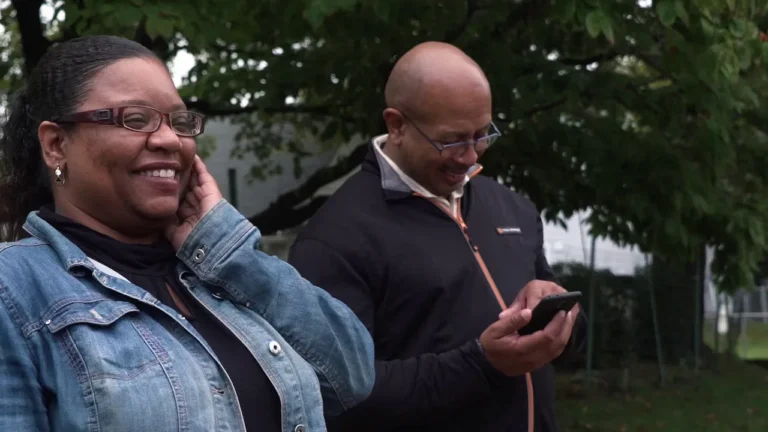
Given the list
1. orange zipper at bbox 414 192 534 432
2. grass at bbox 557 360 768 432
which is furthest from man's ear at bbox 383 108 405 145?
grass at bbox 557 360 768 432

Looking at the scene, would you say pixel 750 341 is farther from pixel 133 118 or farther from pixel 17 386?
pixel 17 386

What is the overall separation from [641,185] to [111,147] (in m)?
5.05

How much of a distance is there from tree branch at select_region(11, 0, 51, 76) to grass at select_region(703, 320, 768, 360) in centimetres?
947

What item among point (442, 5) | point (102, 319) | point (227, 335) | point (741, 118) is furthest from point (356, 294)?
point (741, 118)

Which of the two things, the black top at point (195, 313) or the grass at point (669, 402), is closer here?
the black top at point (195, 313)

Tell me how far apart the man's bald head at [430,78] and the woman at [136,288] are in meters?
1.09

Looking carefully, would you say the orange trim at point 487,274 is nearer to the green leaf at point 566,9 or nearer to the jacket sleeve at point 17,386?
the jacket sleeve at point 17,386

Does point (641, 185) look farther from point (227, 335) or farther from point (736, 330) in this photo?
point (736, 330)

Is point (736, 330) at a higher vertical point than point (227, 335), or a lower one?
lower

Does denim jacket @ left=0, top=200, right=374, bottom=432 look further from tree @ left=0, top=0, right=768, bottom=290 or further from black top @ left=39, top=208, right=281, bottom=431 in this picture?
tree @ left=0, top=0, right=768, bottom=290

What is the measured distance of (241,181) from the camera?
15.0m

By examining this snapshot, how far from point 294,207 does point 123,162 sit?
7.21 m

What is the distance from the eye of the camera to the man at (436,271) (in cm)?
280

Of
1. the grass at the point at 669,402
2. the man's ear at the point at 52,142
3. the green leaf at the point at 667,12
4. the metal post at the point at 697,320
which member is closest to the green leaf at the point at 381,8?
the green leaf at the point at 667,12
